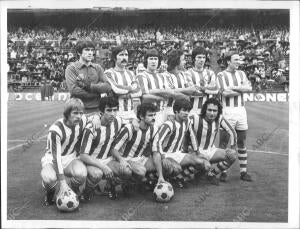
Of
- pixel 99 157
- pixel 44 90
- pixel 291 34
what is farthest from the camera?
pixel 44 90

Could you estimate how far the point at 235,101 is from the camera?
3.57 m

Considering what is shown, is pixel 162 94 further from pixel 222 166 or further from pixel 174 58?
pixel 222 166

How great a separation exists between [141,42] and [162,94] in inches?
19.8

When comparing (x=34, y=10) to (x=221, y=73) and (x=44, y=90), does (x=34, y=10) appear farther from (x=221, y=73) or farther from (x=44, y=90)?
(x=221, y=73)

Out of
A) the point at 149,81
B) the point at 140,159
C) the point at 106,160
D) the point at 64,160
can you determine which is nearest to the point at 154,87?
the point at 149,81

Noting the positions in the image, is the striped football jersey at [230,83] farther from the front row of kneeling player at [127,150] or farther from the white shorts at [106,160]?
the white shorts at [106,160]

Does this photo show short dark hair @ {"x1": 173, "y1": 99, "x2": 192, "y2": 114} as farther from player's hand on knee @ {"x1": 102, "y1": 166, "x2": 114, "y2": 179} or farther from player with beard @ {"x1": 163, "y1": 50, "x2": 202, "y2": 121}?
player's hand on knee @ {"x1": 102, "y1": 166, "x2": 114, "y2": 179}

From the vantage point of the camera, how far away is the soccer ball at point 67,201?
3.04m

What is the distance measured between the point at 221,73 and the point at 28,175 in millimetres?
1878

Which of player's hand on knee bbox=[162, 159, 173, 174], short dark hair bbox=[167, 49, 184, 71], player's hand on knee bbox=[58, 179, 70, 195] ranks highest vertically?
short dark hair bbox=[167, 49, 184, 71]

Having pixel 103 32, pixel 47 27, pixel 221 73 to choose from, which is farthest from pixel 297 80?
pixel 47 27

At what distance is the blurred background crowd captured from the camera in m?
3.56

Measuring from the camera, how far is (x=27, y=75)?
3699 millimetres

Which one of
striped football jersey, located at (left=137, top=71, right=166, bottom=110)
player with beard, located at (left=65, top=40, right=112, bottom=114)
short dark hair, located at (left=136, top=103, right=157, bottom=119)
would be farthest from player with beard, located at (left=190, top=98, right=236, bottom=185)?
player with beard, located at (left=65, top=40, right=112, bottom=114)
